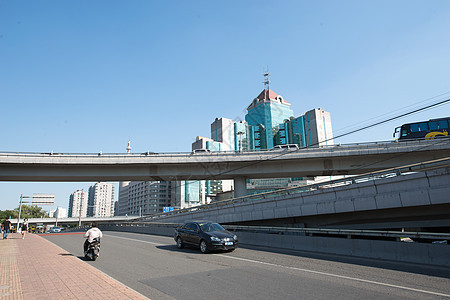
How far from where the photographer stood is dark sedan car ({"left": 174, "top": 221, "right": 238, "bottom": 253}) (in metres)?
13.0

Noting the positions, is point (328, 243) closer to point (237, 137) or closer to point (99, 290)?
point (99, 290)

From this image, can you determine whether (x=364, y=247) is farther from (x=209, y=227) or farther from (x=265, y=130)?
(x=265, y=130)

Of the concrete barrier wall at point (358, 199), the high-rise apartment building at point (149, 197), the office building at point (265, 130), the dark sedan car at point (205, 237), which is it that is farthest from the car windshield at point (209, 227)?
the high-rise apartment building at point (149, 197)

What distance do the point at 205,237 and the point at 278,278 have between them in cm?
599

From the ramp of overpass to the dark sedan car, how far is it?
7.65 metres

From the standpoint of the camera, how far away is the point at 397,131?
38.4 meters

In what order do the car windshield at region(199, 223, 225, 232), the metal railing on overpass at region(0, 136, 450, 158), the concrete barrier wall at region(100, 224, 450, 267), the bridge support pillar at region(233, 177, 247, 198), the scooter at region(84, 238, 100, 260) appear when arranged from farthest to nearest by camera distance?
the bridge support pillar at region(233, 177, 247, 198)
the metal railing on overpass at region(0, 136, 450, 158)
the car windshield at region(199, 223, 225, 232)
the scooter at region(84, 238, 100, 260)
the concrete barrier wall at region(100, 224, 450, 267)

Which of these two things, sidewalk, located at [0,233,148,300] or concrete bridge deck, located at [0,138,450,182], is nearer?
sidewalk, located at [0,233,148,300]

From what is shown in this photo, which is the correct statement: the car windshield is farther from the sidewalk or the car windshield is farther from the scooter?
the sidewalk

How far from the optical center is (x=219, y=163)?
41.0 metres

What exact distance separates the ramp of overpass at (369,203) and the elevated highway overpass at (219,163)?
15860 millimetres

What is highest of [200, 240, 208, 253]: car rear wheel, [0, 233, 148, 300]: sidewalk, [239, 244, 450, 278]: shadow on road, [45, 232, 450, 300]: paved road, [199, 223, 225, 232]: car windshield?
[199, 223, 225, 232]: car windshield

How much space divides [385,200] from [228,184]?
136 meters

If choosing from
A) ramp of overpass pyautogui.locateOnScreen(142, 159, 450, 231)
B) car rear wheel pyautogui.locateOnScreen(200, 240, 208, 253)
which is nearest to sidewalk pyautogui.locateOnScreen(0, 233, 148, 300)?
car rear wheel pyautogui.locateOnScreen(200, 240, 208, 253)
